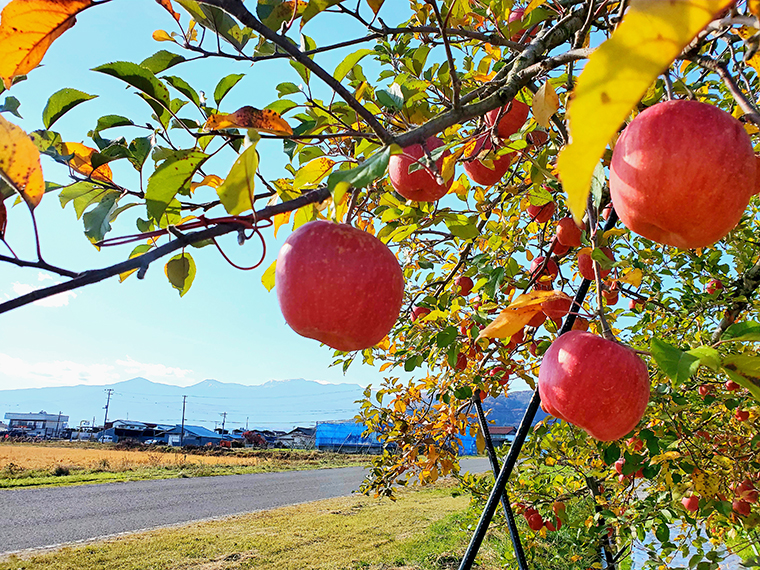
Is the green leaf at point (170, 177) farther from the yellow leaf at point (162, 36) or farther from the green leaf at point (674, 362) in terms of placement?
the green leaf at point (674, 362)

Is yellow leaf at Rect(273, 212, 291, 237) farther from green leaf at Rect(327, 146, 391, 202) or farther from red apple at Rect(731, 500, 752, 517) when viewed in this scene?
red apple at Rect(731, 500, 752, 517)

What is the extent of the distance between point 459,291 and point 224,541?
8482 mm

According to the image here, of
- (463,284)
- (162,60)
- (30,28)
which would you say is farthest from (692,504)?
(30,28)

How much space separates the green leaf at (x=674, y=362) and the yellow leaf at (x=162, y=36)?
1.20 m

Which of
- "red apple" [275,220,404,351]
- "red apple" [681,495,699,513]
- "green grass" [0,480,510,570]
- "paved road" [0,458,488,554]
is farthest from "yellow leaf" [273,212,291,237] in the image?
"paved road" [0,458,488,554]

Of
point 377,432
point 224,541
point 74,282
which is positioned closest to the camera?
point 74,282

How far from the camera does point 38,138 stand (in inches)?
39.4

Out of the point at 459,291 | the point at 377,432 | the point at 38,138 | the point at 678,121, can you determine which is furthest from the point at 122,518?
the point at 678,121

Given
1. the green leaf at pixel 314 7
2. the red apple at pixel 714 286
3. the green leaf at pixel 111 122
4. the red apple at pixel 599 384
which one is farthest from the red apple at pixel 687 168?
the red apple at pixel 714 286

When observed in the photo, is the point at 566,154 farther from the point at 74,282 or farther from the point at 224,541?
the point at 224,541

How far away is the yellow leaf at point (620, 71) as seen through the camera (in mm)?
334

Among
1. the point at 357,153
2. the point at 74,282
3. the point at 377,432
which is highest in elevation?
the point at 357,153

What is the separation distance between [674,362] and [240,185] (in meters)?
0.70

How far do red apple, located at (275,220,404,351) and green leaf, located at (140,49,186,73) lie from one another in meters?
0.52
